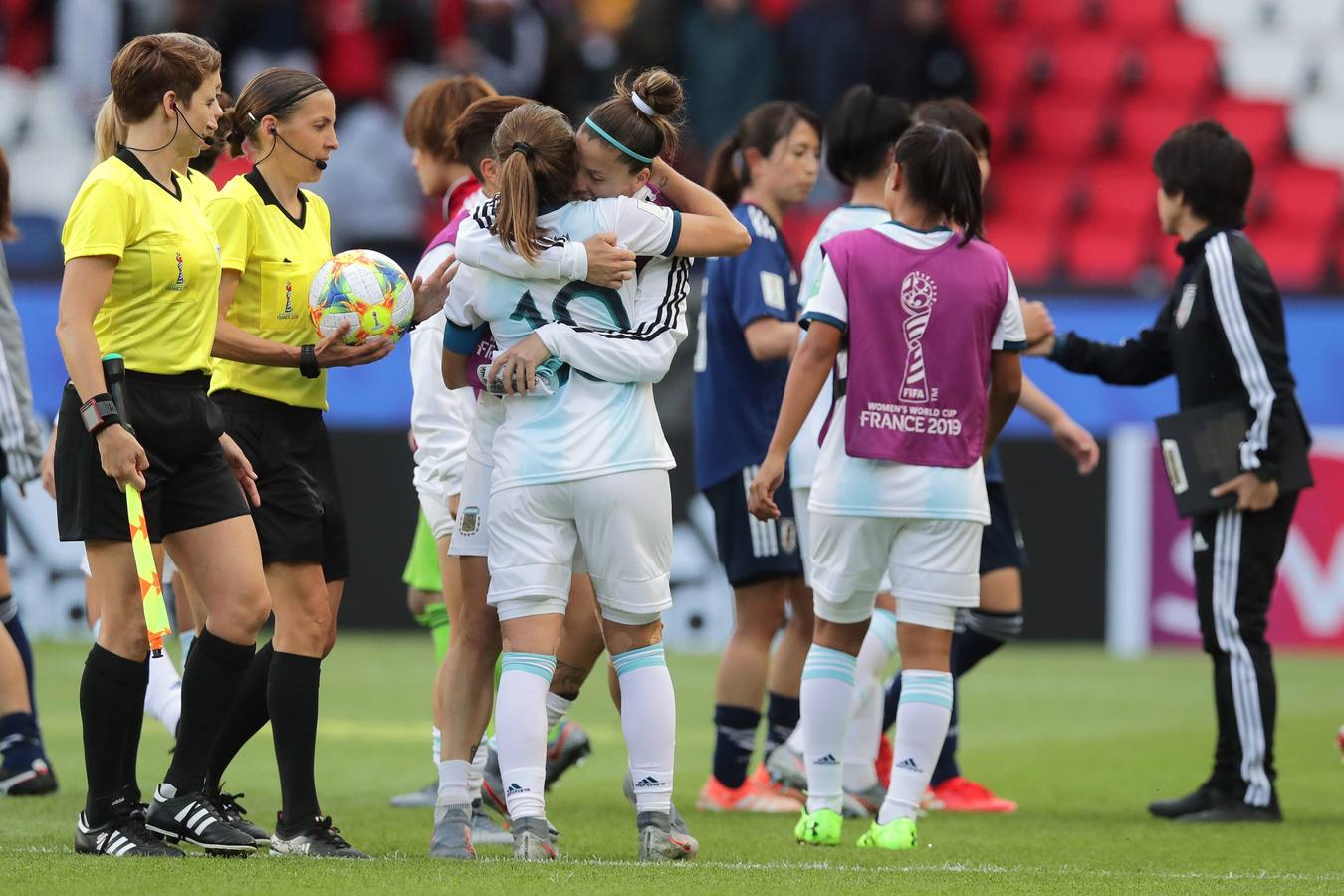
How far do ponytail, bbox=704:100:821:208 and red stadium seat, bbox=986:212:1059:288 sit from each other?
7.29m

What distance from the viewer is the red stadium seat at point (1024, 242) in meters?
14.8

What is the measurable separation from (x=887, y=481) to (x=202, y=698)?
1992 mm

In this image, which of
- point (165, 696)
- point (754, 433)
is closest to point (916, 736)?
point (754, 433)

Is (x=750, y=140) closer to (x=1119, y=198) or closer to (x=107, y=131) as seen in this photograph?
(x=107, y=131)

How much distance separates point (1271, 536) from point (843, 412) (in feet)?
6.60

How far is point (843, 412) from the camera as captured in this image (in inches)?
224

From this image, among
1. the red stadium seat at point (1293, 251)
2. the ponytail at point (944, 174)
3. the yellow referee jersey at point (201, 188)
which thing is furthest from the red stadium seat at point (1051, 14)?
the yellow referee jersey at point (201, 188)

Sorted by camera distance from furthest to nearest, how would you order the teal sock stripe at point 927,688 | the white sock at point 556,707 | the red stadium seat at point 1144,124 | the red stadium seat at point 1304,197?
the red stadium seat at point 1144,124
the red stadium seat at point 1304,197
the white sock at point 556,707
the teal sock stripe at point 927,688

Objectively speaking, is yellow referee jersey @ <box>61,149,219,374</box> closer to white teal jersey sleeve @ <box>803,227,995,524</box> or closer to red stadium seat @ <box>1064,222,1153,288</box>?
white teal jersey sleeve @ <box>803,227,995,524</box>

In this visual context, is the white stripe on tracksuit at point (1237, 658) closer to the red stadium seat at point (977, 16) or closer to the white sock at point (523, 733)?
the white sock at point (523, 733)

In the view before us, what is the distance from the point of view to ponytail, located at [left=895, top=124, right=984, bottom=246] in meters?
5.61

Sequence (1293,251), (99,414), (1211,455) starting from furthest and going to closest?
(1293,251)
(1211,455)
(99,414)

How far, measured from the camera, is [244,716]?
18.5 feet

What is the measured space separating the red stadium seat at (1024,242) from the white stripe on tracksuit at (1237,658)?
7378 mm
